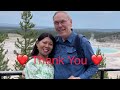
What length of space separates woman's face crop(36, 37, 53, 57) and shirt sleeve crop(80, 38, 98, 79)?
0.71ft

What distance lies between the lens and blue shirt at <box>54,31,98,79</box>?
2350 mm

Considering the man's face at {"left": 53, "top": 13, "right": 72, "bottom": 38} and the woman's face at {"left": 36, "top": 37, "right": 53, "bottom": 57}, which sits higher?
the man's face at {"left": 53, "top": 13, "right": 72, "bottom": 38}

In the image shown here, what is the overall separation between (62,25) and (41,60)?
0.25 metres

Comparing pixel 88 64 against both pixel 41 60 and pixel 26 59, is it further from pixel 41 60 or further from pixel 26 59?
pixel 26 59

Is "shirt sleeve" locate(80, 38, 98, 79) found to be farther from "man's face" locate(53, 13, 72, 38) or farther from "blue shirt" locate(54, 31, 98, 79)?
"man's face" locate(53, 13, 72, 38)

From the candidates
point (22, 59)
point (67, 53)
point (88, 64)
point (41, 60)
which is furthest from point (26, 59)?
point (88, 64)

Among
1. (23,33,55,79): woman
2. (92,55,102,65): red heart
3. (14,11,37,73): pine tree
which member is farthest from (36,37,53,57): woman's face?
(92,55,102,65): red heart

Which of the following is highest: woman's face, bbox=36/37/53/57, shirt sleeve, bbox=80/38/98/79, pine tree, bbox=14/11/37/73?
pine tree, bbox=14/11/37/73

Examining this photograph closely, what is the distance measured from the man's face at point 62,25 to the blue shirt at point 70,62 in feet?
0.11

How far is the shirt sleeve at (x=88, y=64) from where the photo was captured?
2.31 meters

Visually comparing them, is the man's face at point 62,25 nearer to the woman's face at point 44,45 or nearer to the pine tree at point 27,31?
the woman's face at point 44,45

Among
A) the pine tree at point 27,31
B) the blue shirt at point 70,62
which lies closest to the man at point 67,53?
the blue shirt at point 70,62
